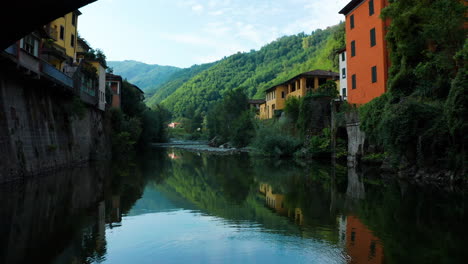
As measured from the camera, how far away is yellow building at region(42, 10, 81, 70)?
3186 centimetres

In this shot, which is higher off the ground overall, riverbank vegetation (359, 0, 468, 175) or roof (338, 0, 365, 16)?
roof (338, 0, 365, 16)

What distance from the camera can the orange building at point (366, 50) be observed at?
96.8ft

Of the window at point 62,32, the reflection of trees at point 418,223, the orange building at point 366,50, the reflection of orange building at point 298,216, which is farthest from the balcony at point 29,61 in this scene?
the orange building at point 366,50

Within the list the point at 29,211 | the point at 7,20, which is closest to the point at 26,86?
the point at 29,211

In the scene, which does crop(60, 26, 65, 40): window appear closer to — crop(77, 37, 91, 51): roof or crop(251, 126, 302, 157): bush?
crop(77, 37, 91, 51): roof

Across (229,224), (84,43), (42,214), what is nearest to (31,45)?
(42,214)

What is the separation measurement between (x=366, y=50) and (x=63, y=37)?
32.8m

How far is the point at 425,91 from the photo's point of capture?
23.3 metres

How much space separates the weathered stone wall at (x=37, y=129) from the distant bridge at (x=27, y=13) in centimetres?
1249

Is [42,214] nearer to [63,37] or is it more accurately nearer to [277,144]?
[63,37]

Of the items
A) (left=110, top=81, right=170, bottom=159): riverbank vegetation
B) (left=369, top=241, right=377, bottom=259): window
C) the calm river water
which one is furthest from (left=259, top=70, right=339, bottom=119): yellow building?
(left=369, top=241, right=377, bottom=259): window

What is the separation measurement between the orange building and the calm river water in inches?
598

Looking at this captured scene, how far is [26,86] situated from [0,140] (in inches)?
255

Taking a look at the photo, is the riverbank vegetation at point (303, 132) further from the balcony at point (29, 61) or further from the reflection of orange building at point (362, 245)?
the balcony at point (29, 61)
